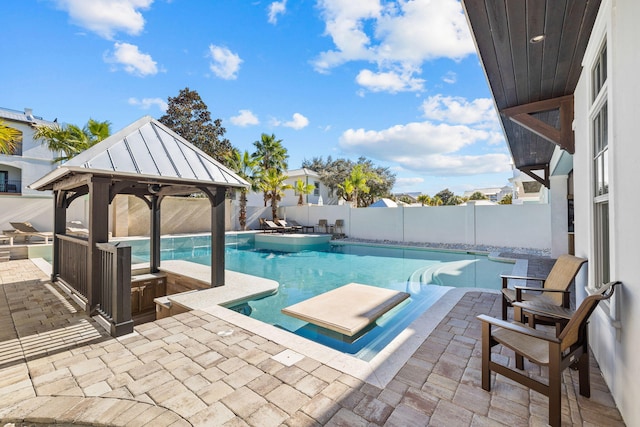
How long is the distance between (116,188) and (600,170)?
6.08m

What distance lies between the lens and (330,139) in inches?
1061

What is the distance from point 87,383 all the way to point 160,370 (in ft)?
1.93

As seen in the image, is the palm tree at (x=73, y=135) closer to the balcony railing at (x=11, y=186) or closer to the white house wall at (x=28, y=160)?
the white house wall at (x=28, y=160)

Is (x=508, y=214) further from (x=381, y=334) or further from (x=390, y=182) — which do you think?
(x=390, y=182)

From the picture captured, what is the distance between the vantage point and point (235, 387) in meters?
2.46

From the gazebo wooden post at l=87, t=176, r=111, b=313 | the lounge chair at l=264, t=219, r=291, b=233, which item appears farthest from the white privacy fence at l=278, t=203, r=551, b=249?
the gazebo wooden post at l=87, t=176, r=111, b=313

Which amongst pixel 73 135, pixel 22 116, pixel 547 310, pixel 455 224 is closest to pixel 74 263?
pixel 547 310

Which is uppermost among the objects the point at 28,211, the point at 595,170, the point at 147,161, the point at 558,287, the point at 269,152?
the point at 269,152

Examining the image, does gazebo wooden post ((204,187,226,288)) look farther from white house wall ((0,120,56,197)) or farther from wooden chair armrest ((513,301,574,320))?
white house wall ((0,120,56,197))

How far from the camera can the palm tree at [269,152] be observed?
61.4 feet

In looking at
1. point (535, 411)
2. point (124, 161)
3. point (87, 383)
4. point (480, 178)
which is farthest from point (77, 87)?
point (480, 178)

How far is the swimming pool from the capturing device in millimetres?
4605

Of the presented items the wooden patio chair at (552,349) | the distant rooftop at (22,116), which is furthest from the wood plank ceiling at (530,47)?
the distant rooftop at (22,116)

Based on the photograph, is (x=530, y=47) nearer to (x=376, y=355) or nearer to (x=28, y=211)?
(x=376, y=355)
